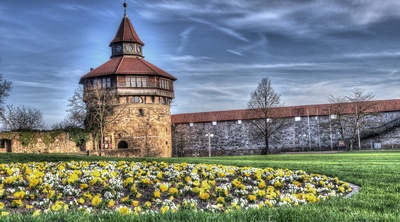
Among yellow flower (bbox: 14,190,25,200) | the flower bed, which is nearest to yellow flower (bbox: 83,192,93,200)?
the flower bed

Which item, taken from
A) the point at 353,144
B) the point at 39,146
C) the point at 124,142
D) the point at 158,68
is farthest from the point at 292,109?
the point at 39,146

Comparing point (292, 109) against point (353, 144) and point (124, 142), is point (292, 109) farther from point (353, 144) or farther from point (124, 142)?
point (124, 142)

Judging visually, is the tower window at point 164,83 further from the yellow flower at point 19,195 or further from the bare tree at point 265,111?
the yellow flower at point 19,195

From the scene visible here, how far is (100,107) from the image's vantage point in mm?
38406

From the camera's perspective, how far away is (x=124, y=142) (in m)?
42.7

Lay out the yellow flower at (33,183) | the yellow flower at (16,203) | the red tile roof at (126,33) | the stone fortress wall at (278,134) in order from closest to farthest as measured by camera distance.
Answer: the yellow flower at (16,203) → the yellow flower at (33,183) → the stone fortress wall at (278,134) → the red tile roof at (126,33)

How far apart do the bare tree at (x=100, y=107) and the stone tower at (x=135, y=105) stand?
0.50 feet

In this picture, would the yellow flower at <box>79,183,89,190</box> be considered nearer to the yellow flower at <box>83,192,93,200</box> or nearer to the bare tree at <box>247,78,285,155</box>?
the yellow flower at <box>83,192,93,200</box>

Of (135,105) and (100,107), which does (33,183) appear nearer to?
(100,107)

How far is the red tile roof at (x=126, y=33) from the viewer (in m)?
46.8

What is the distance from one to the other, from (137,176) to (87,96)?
115 feet

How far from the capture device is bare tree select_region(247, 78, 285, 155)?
45.2 meters

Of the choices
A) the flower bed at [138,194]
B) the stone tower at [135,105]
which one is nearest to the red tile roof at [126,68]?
the stone tower at [135,105]

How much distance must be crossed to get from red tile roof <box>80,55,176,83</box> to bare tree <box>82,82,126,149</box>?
1757 mm
